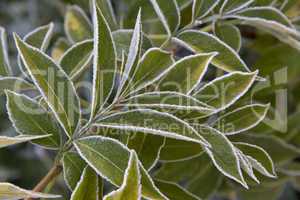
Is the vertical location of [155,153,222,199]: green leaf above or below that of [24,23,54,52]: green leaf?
below

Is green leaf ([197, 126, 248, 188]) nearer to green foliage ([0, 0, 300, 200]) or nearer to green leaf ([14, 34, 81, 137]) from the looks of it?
green foliage ([0, 0, 300, 200])

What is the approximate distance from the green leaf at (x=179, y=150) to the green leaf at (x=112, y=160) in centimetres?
11

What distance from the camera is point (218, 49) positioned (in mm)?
637

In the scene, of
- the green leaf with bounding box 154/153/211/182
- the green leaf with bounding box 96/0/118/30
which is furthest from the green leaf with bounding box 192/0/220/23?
the green leaf with bounding box 154/153/211/182

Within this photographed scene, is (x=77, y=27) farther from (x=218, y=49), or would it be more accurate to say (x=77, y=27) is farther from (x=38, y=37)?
(x=218, y=49)

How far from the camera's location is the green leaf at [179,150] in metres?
0.66

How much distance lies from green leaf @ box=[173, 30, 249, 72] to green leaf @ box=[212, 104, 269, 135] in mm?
47

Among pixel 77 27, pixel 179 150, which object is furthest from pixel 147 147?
pixel 77 27

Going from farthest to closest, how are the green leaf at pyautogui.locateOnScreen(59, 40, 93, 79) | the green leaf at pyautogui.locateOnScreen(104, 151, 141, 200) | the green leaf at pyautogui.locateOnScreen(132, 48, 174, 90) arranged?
1. the green leaf at pyautogui.locateOnScreen(59, 40, 93, 79)
2. the green leaf at pyautogui.locateOnScreen(132, 48, 174, 90)
3. the green leaf at pyautogui.locateOnScreen(104, 151, 141, 200)

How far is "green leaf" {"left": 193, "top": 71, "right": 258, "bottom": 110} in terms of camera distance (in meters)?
0.59

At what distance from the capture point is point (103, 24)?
1.82 feet

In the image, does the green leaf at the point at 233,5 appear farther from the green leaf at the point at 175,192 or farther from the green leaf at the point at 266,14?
the green leaf at the point at 175,192

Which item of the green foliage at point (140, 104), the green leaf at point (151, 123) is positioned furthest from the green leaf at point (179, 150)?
the green leaf at point (151, 123)

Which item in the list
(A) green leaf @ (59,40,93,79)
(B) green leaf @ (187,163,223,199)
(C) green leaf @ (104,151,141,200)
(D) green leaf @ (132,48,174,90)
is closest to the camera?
(C) green leaf @ (104,151,141,200)
